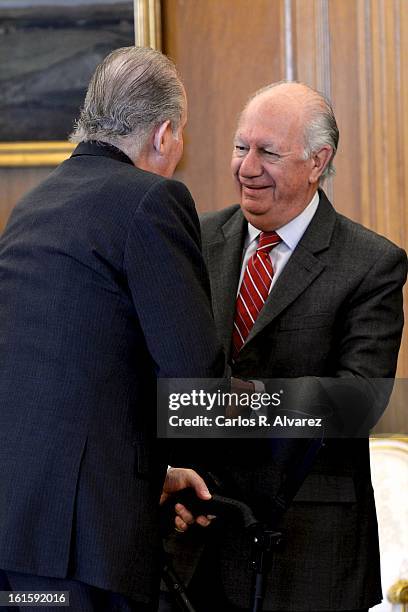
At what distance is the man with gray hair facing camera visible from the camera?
70.0 inches

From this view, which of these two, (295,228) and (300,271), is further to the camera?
(295,228)

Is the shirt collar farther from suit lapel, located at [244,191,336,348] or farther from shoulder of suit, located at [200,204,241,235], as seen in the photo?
shoulder of suit, located at [200,204,241,235]

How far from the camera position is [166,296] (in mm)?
1804

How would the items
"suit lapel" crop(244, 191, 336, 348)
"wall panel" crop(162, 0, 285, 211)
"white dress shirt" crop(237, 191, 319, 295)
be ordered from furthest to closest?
"wall panel" crop(162, 0, 285, 211) → "white dress shirt" crop(237, 191, 319, 295) → "suit lapel" crop(244, 191, 336, 348)

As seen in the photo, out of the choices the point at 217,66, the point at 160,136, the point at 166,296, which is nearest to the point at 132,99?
the point at 160,136

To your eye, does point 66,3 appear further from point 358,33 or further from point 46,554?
point 46,554

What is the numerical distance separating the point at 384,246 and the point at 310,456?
0.60 meters

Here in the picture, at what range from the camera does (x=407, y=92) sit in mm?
3455

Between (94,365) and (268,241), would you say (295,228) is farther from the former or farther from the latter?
(94,365)

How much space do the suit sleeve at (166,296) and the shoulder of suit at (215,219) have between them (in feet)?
2.26

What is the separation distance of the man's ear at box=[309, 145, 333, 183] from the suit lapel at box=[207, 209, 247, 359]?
0.20 metres

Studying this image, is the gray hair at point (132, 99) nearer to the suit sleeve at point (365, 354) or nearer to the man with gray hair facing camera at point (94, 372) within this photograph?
the man with gray hair facing camera at point (94, 372)

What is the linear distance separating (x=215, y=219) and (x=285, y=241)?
0.82 feet

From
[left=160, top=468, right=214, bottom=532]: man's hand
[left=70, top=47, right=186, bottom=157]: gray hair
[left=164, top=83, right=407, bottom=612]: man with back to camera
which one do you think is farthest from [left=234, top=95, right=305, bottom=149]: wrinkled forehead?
[left=160, top=468, right=214, bottom=532]: man's hand
